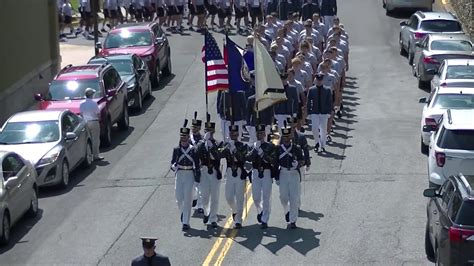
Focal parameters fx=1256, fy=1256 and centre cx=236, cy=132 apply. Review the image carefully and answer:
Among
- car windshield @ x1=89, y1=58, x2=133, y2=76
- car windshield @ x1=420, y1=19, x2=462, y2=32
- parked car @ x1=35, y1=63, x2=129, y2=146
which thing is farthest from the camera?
car windshield @ x1=420, y1=19, x2=462, y2=32

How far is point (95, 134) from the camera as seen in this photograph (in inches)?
1067

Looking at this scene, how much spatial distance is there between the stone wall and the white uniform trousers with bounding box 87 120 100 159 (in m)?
18.3

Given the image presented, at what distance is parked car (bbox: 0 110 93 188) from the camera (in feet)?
78.7

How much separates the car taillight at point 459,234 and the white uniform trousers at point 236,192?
18.3 feet

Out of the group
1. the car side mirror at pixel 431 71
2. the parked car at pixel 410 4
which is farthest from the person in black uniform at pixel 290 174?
the parked car at pixel 410 4

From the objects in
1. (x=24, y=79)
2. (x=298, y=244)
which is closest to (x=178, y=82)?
(x=24, y=79)

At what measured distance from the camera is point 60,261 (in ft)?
62.6

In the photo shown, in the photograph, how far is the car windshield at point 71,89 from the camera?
29531 mm

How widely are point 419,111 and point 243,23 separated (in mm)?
17087

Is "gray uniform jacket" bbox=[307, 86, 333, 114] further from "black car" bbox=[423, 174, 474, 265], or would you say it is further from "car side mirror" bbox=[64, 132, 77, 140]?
"black car" bbox=[423, 174, 474, 265]

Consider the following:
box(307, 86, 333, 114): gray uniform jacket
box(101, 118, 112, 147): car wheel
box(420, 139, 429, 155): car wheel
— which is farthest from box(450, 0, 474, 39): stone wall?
box(101, 118, 112, 147): car wheel

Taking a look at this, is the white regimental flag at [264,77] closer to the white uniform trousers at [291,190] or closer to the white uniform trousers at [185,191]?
the white uniform trousers at [291,190]

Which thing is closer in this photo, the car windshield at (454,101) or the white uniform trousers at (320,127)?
the car windshield at (454,101)

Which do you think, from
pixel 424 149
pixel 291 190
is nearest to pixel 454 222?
pixel 291 190
